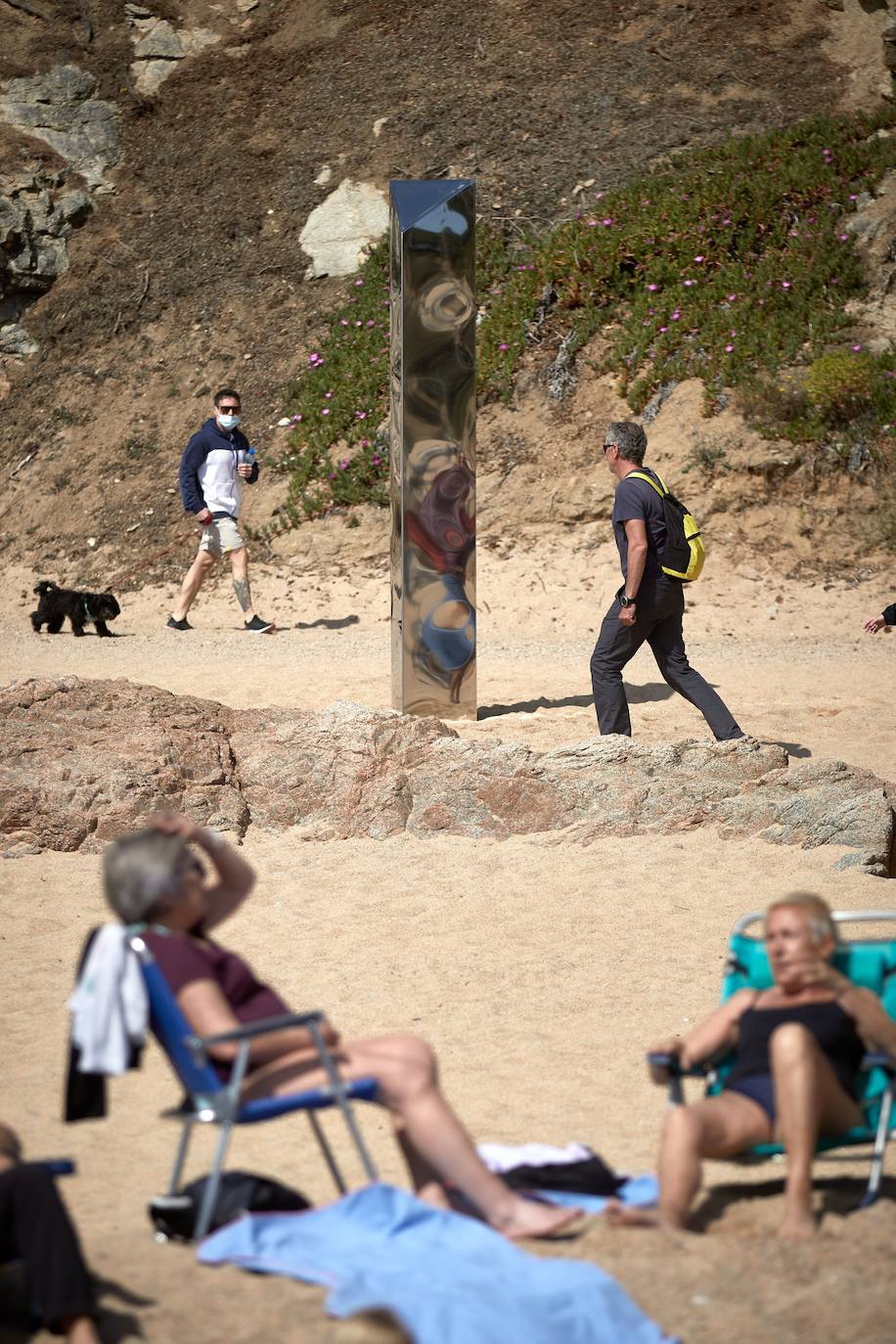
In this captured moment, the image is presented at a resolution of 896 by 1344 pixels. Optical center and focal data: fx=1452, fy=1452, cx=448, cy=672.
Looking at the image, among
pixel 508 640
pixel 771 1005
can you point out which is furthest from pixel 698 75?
pixel 771 1005

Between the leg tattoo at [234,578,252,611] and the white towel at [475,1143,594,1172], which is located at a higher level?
the leg tattoo at [234,578,252,611]

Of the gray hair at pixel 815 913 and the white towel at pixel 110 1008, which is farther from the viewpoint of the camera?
the gray hair at pixel 815 913

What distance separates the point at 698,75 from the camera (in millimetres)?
20672

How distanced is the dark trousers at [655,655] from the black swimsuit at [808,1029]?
4.19m

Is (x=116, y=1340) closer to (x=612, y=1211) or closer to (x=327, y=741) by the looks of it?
(x=612, y=1211)

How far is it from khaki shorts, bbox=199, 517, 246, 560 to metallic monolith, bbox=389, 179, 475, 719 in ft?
9.74

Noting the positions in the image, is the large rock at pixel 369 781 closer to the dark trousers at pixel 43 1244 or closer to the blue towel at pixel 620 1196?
the blue towel at pixel 620 1196

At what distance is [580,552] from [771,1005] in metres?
→ 10.5

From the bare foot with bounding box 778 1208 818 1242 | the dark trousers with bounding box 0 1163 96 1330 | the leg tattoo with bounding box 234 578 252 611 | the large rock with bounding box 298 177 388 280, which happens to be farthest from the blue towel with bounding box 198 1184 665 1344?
the large rock with bounding box 298 177 388 280

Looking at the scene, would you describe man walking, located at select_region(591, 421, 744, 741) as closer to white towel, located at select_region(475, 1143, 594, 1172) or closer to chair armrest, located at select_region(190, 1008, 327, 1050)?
white towel, located at select_region(475, 1143, 594, 1172)

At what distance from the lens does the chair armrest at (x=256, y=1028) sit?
3312 mm

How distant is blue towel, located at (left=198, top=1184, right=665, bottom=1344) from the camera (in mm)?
2902

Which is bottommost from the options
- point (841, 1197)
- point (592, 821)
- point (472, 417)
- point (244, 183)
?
point (841, 1197)

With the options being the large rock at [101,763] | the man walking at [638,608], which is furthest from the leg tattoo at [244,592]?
the man walking at [638,608]
